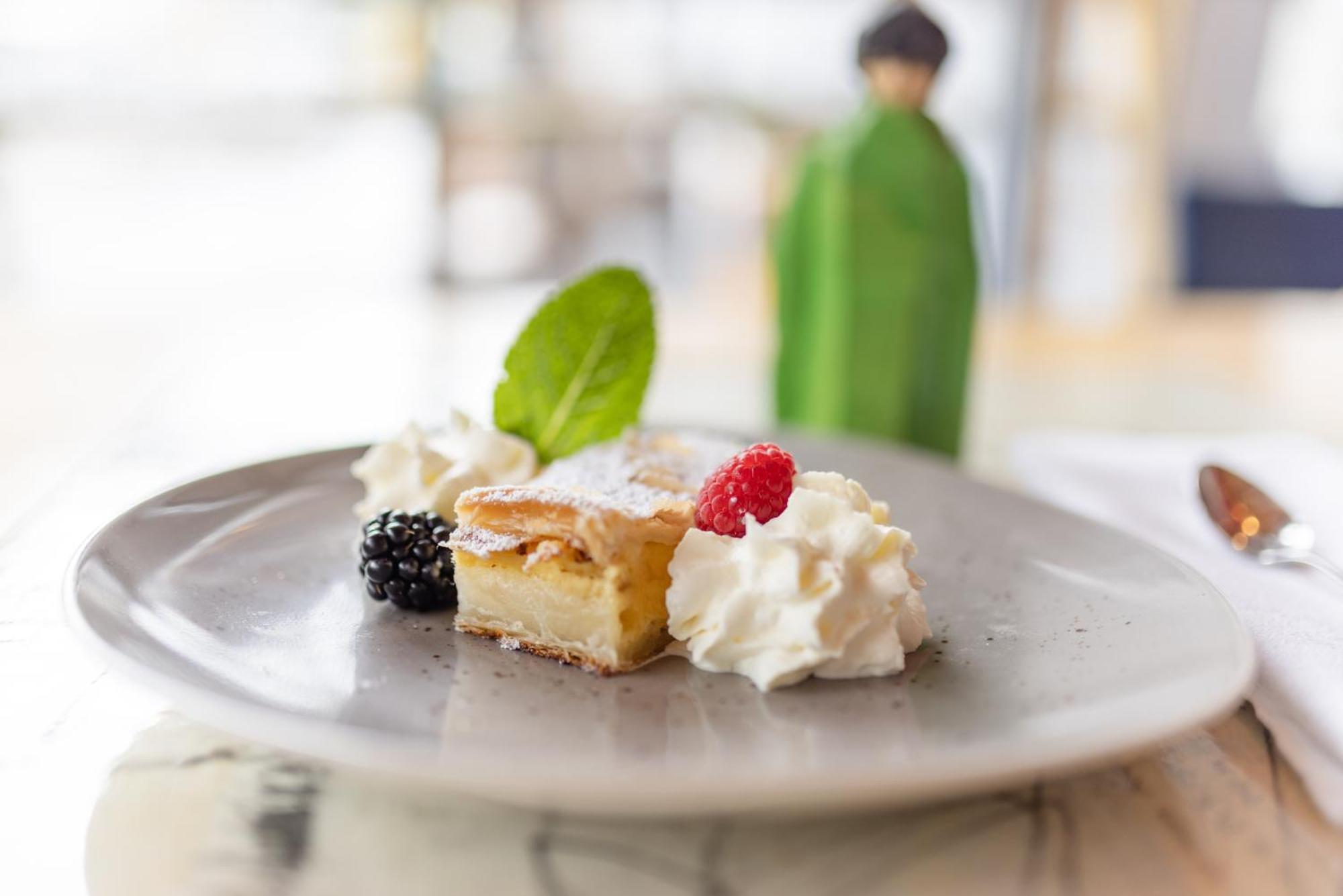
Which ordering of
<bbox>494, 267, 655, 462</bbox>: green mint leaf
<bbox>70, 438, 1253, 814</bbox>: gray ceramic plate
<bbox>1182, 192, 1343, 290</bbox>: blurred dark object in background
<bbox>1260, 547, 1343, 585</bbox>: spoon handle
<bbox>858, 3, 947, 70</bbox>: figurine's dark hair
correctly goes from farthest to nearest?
1. <bbox>1182, 192, 1343, 290</bbox>: blurred dark object in background
2. <bbox>858, 3, 947, 70</bbox>: figurine's dark hair
3. <bbox>494, 267, 655, 462</bbox>: green mint leaf
4. <bbox>1260, 547, 1343, 585</bbox>: spoon handle
5. <bbox>70, 438, 1253, 814</bbox>: gray ceramic plate

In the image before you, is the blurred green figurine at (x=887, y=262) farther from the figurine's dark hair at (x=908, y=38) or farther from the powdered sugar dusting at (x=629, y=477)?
the powdered sugar dusting at (x=629, y=477)

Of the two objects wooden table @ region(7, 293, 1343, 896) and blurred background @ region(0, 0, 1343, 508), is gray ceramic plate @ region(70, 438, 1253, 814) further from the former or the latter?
blurred background @ region(0, 0, 1343, 508)

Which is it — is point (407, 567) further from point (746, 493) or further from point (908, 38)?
point (908, 38)

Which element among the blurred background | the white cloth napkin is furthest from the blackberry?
the blurred background

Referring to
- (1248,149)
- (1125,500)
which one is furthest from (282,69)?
(1248,149)

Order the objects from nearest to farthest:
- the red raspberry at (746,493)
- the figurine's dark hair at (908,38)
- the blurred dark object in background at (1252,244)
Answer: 1. the red raspberry at (746,493)
2. the figurine's dark hair at (908,38)
3. the blurred dark object in background at (1252,244)

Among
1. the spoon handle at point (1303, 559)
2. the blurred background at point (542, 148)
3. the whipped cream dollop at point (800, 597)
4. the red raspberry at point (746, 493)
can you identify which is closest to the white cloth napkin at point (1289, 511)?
the spoon handle at point (1303, 559)
